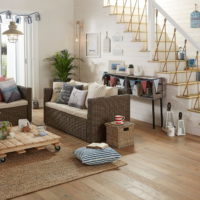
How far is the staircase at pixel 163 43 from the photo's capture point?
577cm

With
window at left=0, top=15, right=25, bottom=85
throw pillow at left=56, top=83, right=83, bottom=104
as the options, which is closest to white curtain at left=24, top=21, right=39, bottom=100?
window at left=0, top=15, right=25, bottom=85

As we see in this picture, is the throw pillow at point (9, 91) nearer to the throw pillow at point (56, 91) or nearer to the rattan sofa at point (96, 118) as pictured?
the throw pillow at point (56, 91)

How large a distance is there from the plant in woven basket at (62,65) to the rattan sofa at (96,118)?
7.56ft

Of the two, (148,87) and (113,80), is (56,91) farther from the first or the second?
(148,87)

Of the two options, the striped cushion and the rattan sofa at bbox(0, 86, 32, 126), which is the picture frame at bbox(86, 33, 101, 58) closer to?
the rattan sofa at bbox(0, 86, 32, 126)

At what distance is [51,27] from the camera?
25.7ft

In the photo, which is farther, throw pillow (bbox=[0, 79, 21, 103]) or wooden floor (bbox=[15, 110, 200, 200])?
throw pillow (bbox=[0, 79, 21, 103])

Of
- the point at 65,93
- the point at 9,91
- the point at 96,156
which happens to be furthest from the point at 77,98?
the point at 96,156

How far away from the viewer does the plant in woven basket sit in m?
7.61

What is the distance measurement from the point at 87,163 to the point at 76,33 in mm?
4747

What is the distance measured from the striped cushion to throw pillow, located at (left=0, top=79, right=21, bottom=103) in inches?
87.5

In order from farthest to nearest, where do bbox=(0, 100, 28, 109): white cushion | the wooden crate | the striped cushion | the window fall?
the window → bbox=(0, 100, 28, 109): white cushion → the wooden crate → the striped cushion

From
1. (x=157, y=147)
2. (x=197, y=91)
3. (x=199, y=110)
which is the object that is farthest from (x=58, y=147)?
(x=197, y=91)

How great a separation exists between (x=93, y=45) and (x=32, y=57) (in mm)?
1369
